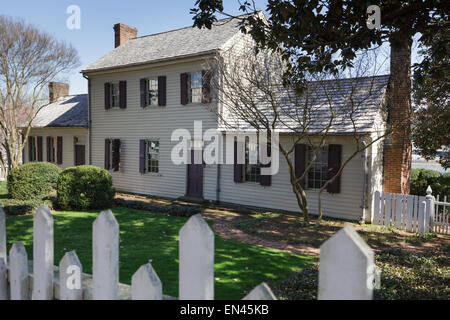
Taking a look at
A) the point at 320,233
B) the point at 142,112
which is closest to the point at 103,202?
the point at 142,112

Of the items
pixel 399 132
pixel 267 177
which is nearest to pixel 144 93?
pixel 267 177

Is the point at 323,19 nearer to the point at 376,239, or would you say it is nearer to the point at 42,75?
the point at 376,239

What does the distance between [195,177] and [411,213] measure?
28.9ft

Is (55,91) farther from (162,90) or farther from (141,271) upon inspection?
(141,271)

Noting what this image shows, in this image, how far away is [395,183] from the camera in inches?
485

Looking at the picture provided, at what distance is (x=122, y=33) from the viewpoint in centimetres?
2094

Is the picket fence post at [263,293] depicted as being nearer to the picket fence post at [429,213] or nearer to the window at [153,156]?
the picket fence post at [429,213]

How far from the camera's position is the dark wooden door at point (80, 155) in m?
20.2

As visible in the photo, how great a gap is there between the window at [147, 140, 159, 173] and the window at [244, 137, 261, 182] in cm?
506

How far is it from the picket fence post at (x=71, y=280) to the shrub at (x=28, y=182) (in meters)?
12.9

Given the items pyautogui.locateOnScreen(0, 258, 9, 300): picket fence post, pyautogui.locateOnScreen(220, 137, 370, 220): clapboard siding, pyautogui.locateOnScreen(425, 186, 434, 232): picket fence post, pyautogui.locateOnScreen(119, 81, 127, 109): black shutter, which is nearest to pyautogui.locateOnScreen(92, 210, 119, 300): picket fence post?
pyautogui.locateOnScreen(0, 258, 9, 300): picket fence post

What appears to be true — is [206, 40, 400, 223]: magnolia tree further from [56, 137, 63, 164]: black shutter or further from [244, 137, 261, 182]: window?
[56, 137, 63, 164]: black shutter

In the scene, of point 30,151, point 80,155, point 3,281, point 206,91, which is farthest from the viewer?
point 30,151

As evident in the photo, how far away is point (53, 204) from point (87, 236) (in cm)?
492
